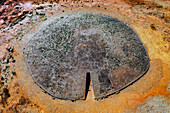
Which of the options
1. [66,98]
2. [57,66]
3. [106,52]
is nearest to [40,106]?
[66,98]

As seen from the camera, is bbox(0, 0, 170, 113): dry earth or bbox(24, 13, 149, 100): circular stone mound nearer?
bbox(0, 0, 170, 113): dry earth

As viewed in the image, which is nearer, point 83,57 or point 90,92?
point 90,92

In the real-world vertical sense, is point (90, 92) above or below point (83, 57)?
below

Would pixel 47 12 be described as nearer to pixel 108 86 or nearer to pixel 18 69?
pixel 18 69

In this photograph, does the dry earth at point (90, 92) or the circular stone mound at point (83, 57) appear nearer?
the dry earth at point (90, 92)
